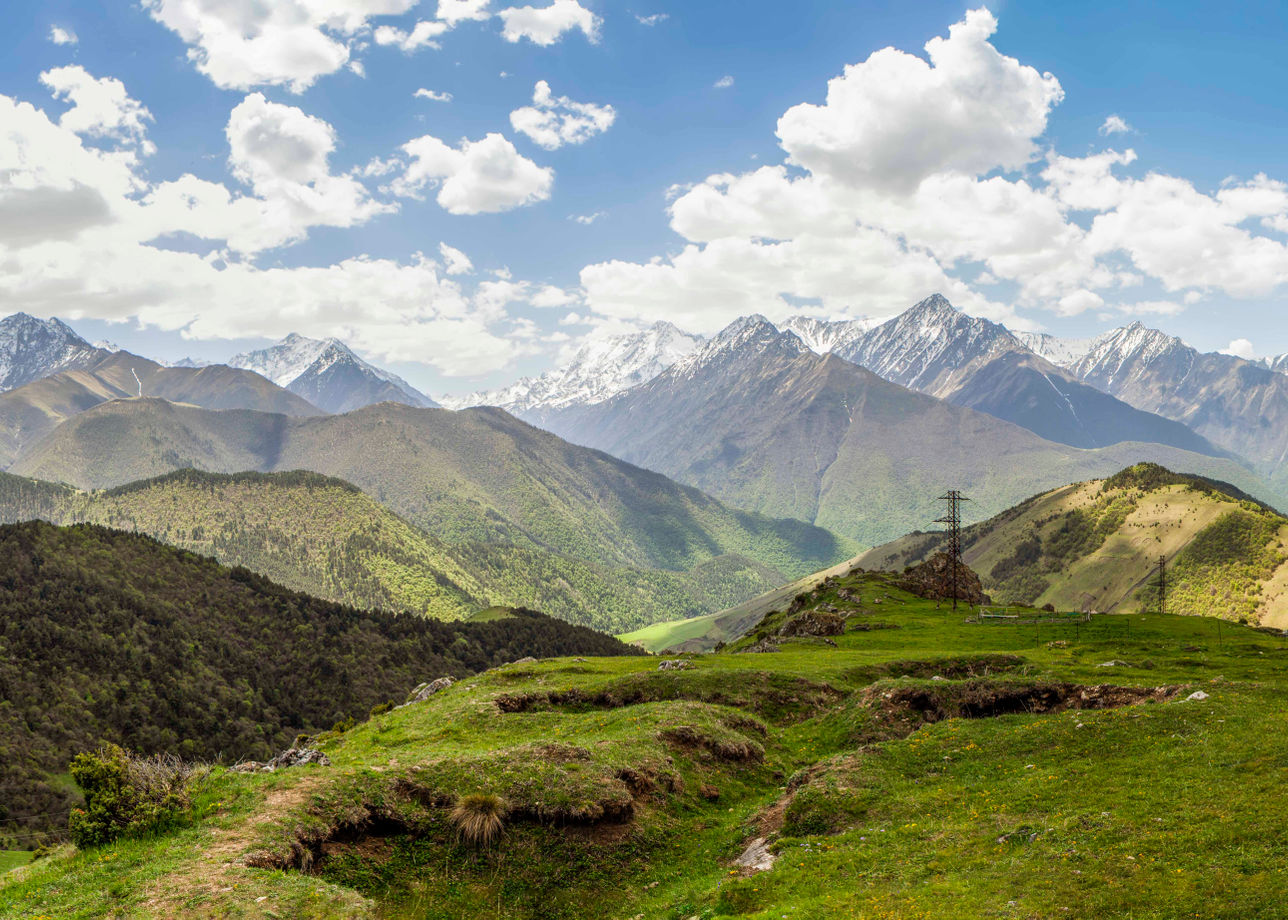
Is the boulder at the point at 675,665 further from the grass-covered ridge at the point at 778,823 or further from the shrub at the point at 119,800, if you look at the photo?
the shrub at the point at 119,800

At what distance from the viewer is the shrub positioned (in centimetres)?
2511

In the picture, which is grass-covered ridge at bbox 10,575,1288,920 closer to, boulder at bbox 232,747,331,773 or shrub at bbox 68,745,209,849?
shrub at bbox 68,745,209,849

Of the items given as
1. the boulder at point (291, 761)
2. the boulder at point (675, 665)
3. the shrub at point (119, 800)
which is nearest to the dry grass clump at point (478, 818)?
the shrub at point (119, 800)

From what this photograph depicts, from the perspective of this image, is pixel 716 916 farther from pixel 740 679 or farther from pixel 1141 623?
pixel 1141 623

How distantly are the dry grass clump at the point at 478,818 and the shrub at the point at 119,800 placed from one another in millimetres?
10143

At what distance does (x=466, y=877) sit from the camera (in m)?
26.9

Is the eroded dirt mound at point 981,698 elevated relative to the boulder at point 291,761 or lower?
elevated

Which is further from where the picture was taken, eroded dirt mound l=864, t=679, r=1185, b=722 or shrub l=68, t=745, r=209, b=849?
eroded dirt mound l=864, t=679, r=1185, b=722

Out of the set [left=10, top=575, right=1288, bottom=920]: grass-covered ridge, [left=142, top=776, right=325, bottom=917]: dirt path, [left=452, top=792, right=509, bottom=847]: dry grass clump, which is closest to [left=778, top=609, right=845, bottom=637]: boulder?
[left=10, top=575, right=1288, bottom=920]: grass-covered ridge

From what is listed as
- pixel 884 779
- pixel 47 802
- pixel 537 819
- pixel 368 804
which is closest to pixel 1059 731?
pixel 884 779

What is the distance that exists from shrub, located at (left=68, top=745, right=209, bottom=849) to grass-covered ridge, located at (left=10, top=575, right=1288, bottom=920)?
81 cm

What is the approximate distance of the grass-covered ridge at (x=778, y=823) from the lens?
20.5 metres

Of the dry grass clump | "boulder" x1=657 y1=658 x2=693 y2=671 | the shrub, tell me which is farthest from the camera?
"boulder" x1=657 y1=658 x2=693 y2=671

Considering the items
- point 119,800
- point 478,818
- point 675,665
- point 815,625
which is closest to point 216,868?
point 119,800
